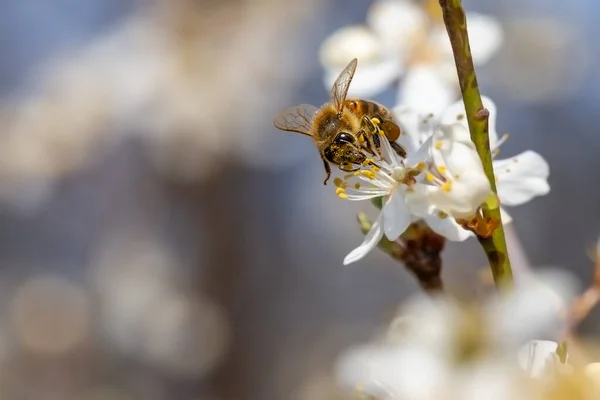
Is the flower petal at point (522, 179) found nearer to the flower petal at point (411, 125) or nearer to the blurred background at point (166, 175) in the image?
the flower petal at point (411, 125)

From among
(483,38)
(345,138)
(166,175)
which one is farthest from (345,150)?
(166,175)

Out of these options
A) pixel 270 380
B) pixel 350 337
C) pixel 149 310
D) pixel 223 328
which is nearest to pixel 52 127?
pixel 149 310

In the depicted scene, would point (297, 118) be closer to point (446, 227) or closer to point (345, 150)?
point (345, 150)

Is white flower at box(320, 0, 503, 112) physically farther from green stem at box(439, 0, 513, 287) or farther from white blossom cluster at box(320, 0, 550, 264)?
green stem at box(439, 0, 513, 287)

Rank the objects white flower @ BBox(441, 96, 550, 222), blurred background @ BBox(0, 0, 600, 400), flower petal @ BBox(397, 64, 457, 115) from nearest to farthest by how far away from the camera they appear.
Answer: white flower @ BBox(441, 96, 550, 222)
flower petal @ BBox(397, 64, 457, 115)
blurred background @ BBox(0, 0, 600, 400)

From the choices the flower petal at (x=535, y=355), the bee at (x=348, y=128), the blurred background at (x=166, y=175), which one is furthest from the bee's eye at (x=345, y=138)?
the blurred background at (x=166, y=175)

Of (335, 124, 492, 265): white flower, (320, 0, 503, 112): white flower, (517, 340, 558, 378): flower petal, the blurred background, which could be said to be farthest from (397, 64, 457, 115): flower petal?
the blurred background

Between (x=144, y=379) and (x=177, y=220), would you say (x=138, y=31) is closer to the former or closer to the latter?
(x=177, y=220)
